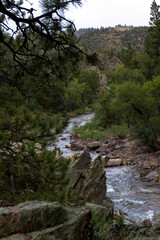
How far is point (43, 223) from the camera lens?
2334mm

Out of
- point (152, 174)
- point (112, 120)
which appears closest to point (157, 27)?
point (112, 120)

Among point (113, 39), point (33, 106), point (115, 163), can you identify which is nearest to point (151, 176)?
Answer: point (115, 163)

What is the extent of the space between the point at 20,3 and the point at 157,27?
30578 millimetres

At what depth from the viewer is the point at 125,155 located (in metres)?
16.6

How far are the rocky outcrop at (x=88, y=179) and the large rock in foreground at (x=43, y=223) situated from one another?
15.8 feet

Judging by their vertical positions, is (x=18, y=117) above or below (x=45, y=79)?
below

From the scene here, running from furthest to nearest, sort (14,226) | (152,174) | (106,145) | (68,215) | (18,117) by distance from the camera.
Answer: (106,145)
(152,174)
(18,117)
(68,215)
(14,226)

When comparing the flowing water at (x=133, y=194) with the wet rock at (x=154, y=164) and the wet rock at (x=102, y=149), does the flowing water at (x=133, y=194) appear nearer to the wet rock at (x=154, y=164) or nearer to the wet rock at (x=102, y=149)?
the wet rock at (x=154, y=164)

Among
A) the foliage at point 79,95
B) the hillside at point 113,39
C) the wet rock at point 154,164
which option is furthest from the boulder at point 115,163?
the hillside at point 113,39

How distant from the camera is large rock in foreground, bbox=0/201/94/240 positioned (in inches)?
89.0

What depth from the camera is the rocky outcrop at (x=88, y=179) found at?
293 inches

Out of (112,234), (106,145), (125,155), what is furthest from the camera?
(106,145)

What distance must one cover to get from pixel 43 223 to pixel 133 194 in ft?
27.1

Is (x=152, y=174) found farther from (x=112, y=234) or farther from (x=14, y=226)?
(x=14, y=226)
